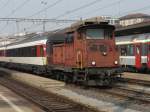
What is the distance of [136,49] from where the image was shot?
34750mm

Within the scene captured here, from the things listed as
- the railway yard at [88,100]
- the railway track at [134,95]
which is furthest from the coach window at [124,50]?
the railway track at [134,95]

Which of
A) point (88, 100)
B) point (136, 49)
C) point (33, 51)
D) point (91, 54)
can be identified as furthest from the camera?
point (33, 51)

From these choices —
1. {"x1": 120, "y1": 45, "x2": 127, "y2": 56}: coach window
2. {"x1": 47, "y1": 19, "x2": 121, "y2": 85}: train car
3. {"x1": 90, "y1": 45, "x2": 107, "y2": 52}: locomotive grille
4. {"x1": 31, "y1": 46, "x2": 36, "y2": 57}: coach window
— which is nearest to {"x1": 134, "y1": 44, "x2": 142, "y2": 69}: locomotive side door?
{"x1": 120, "y1": 45, "x2": 127, "y2": 56}: coach window

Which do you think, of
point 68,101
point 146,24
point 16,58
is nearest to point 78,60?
point 68,101

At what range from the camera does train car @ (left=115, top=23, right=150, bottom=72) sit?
109 ft

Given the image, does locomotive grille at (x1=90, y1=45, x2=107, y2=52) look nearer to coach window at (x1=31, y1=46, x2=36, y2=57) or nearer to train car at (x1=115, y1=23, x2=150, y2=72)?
train car at (x1=115, y1=23, x2=150, y2=72)

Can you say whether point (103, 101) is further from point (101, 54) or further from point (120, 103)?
point (101, 54)

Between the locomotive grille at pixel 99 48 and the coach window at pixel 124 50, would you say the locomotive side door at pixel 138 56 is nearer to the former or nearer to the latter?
the coach window at pixel 124 50

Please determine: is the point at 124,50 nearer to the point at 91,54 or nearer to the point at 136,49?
the point at 136,49

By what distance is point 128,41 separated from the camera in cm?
3638

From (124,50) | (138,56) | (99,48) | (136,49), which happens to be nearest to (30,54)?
(124,50)

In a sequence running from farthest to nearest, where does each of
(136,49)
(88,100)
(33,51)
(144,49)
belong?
(33,51) → (136,49) → (144,49) → (88,100)

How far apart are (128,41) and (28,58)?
387 inches

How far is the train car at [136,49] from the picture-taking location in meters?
33.3
